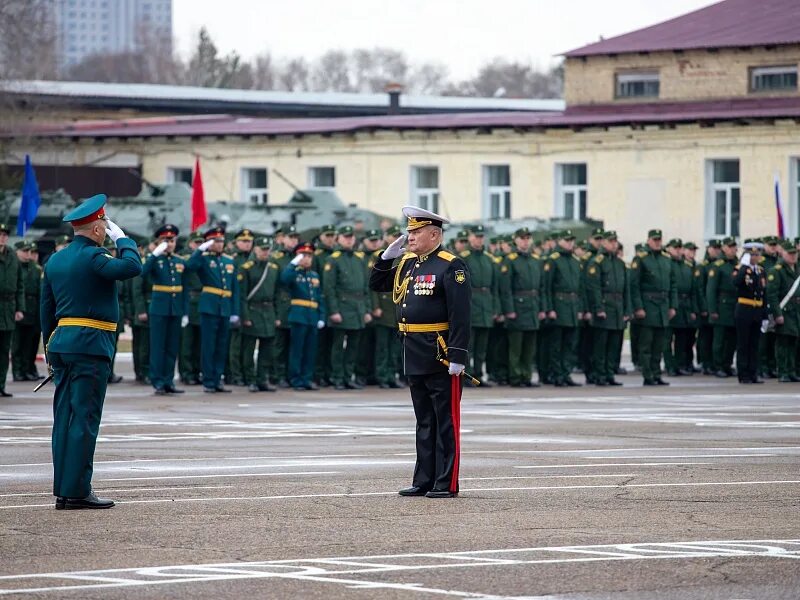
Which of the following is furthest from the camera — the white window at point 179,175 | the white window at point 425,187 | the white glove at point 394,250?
the white window at point 179,175

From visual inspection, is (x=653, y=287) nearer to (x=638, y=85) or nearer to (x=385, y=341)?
(x=385, y=341)

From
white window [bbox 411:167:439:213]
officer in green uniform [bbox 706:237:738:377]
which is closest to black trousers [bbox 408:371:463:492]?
officer in green uniform [bbox 706:237:738:377]

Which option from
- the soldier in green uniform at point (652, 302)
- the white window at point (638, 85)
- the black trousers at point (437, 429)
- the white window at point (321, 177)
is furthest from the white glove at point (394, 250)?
the white window at point (321, 177)

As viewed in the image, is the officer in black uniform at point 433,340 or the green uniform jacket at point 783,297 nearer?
the officer in black uniform at point 433,340

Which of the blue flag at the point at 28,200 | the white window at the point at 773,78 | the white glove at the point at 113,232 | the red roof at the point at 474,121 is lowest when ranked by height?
the white glove at the point at 113,232

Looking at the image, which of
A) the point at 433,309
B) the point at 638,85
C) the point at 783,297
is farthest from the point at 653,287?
the point at 638,85

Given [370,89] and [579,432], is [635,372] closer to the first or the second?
[579,432]

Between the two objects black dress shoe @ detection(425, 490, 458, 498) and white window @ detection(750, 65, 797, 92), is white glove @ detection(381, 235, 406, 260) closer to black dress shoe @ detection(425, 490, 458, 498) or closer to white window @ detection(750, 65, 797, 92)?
black dress shoe @ detection(425, 490, 458, 498)

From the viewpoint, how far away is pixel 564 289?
80.5ft

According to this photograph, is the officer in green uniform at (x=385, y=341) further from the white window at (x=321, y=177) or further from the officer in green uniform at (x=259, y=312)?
the white window at (x=321, y=177)

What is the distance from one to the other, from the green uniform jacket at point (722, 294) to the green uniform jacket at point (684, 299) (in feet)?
0.74

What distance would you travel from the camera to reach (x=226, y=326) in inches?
886

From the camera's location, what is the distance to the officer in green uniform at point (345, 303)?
2347 cm

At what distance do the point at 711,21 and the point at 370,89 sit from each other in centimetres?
8987
